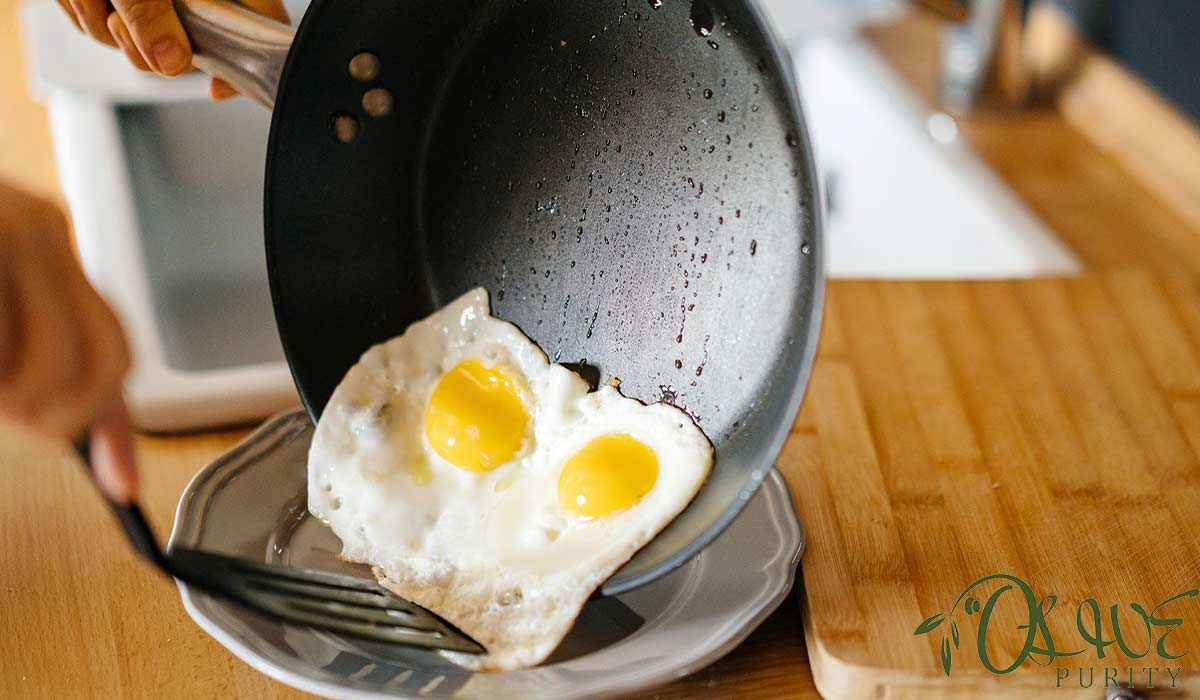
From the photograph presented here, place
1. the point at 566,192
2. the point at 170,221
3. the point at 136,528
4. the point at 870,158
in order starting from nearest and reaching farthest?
the point at 136,528
the point at 566,192
the point at 170,221
the point at 870,158

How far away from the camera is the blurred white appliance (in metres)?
0.91

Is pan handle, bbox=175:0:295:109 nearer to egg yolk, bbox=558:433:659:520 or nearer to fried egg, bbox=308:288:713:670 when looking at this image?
fried egg, bbox=308:288:713:670

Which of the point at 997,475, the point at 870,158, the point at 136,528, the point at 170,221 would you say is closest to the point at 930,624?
the point at 997,475

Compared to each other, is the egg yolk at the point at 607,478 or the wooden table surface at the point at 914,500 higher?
the egg yolk at the point at 607,478

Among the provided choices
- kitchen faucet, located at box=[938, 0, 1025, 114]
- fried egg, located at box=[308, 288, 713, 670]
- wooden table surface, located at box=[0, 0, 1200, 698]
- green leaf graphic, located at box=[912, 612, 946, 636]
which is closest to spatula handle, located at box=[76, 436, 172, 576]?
wooden table surface, located at box=[0, 0, 1200, 698]

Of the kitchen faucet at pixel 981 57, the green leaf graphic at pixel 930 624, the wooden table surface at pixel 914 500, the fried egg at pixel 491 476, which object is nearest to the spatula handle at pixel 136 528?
the wooden table surface at pixel 914 500

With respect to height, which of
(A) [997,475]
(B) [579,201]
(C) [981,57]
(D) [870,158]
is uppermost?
(B) [579,201]

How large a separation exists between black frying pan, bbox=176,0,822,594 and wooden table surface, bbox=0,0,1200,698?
0.16 meters

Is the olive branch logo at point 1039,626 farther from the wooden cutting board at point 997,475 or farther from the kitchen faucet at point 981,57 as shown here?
the kitchen faucet at point 981,57

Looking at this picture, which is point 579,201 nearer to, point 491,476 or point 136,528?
point 491,476

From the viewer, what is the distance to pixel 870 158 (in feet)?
5.48

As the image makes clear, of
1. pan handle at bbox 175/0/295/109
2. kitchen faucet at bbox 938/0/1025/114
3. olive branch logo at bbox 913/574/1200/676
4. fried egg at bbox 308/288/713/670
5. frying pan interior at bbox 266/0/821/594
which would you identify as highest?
pan handle at bbox 175/0/295/109

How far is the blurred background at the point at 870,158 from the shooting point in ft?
3.54

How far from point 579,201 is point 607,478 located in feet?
0.67
